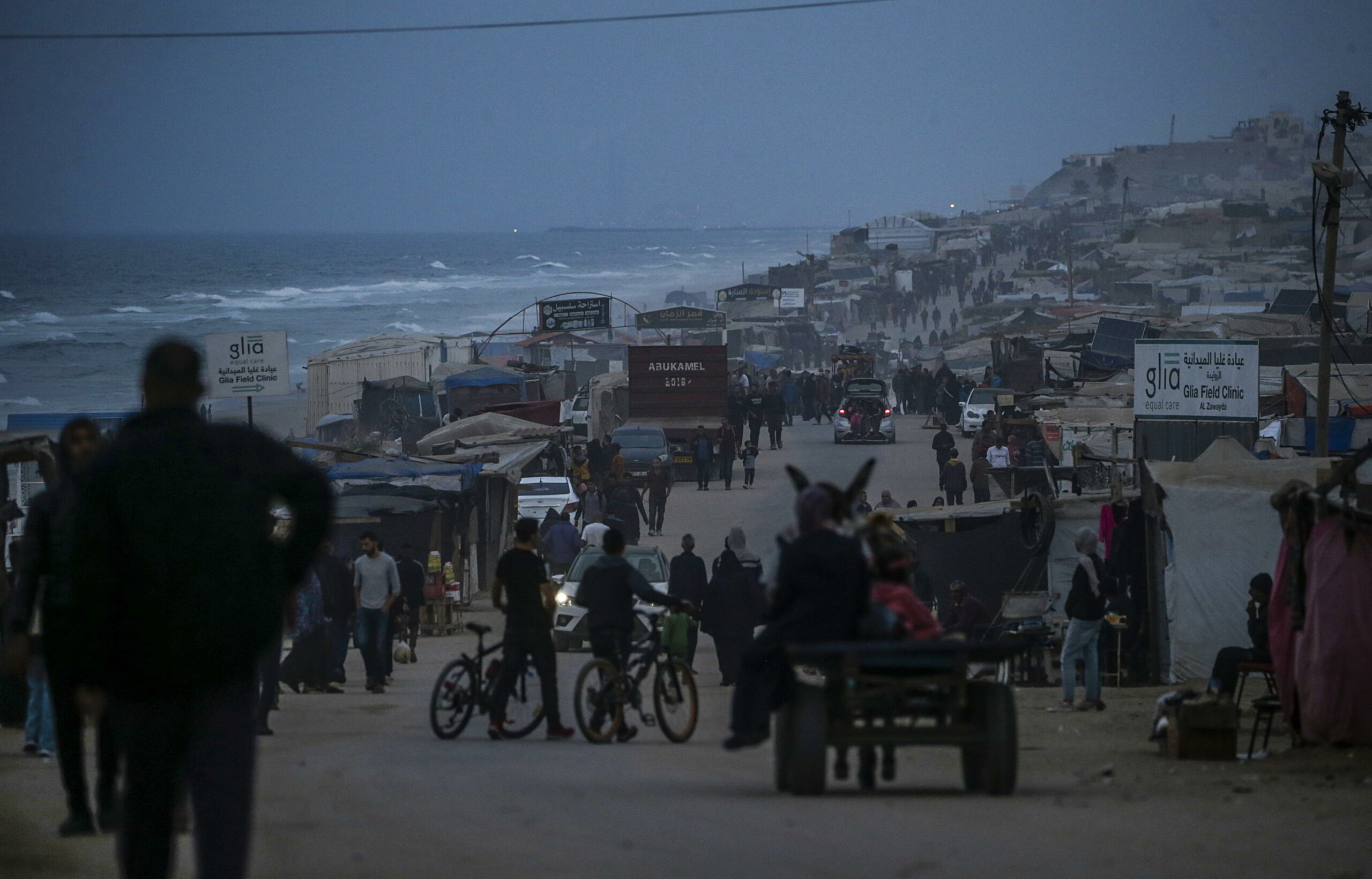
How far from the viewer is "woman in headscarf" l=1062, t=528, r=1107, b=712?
41.5 ft

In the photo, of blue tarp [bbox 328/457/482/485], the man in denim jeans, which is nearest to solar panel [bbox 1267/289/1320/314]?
blue tarp [bbox 328/457/482/485]

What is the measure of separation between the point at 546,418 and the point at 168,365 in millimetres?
34818

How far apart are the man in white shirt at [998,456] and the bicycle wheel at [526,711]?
20.8m

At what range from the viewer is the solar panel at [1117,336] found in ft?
143

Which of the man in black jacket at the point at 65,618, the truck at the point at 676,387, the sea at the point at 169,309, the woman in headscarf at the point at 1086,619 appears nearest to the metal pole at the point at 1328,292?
the woman in headscarf at the point at 1086,619

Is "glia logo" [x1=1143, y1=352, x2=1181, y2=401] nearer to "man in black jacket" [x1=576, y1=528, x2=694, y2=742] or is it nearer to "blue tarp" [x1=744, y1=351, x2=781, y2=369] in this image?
"man in black jacket" [x1=576, y1=528, x2=694, y2=742]

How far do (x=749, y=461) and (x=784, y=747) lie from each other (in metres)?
26.3

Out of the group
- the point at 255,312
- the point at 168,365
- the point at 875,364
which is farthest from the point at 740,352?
the point at 168,365

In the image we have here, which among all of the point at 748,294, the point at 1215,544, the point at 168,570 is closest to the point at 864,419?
the point at 1215,544

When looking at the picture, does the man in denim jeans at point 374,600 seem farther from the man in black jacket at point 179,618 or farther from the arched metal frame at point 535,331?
the arched metal frame at point 535,331

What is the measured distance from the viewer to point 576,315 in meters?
59.6

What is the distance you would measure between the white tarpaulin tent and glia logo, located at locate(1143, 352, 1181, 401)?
6.10 meters

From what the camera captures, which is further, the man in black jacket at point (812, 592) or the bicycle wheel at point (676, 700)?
A: the bicycle wheel at point (676, 700)

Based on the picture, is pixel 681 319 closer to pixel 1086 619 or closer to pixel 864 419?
pixel 864 419
